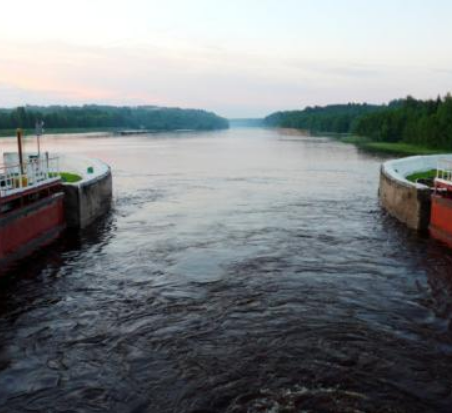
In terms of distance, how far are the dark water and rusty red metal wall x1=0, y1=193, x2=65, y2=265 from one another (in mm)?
803

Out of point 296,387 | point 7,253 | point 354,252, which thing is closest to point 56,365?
point 296,387

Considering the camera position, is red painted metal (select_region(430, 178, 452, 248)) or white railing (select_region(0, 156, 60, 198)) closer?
white railing (select_region(0, 156, 60, 198))

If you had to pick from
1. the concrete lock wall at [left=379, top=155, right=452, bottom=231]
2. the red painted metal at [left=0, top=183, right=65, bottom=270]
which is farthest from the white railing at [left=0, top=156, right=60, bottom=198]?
the concrete lock wall at [left=379, top=155, right=452, bottom=231]

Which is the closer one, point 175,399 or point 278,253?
point 175,399

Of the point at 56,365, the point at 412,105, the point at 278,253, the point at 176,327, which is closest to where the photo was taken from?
the point at 56,365

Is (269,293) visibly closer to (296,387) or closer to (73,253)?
(296,387)

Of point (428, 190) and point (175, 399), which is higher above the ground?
point (428, 190)

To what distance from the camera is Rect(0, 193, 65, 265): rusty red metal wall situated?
20109 millimetres

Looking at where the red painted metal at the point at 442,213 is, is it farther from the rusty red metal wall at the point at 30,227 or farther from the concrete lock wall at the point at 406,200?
the rusty red metal wall at the point at 30,227

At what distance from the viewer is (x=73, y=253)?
22781 millimetres

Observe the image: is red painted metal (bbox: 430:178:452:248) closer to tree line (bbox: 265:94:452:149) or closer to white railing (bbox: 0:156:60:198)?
white railing (bbox: 0:156:60:198)

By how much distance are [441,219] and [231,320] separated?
14300 mm

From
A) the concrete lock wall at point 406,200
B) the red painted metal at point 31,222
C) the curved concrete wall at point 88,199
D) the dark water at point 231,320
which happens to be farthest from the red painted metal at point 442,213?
the red painted metal at point 31,222

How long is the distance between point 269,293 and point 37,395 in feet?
27.0
